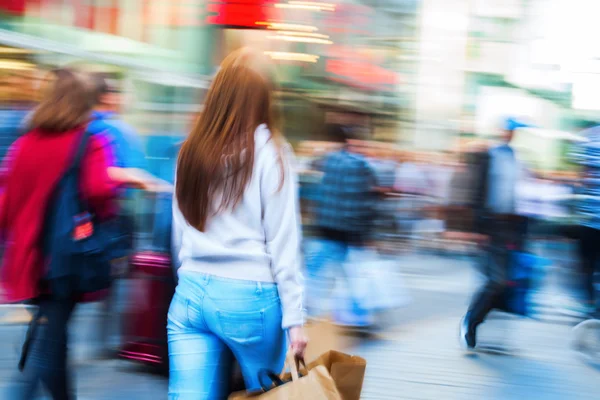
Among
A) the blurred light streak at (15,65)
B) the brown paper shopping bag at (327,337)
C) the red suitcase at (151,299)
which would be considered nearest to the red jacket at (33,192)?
the red suitcase at (151,299)

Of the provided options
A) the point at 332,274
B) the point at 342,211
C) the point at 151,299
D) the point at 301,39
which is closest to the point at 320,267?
the point at 332,274

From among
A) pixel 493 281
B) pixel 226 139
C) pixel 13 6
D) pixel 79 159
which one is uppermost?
pixel 13 6

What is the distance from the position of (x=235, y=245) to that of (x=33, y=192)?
43.7 inches

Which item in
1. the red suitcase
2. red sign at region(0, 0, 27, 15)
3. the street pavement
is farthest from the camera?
red sign at region(0, 0, 27, 15)

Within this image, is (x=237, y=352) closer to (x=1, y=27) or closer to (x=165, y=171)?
(x=165, y=171)

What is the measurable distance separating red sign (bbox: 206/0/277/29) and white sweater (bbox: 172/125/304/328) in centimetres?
819

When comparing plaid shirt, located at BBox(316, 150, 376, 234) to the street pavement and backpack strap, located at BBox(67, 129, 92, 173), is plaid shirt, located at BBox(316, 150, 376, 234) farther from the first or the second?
A: backpack strap, located at BBox(67, 129, 92, 173)

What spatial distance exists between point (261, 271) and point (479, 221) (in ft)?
14.2

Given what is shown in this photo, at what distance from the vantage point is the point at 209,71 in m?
13.1

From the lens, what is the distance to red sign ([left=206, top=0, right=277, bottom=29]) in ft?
34.6

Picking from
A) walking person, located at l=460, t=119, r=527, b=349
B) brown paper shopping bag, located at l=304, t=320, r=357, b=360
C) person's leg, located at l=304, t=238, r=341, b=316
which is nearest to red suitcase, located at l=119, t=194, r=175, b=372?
brown paper shopping bag, located at l=304, t=320, r=357, b=360

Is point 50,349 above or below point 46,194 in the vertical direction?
below

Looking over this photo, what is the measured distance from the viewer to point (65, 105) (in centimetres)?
337

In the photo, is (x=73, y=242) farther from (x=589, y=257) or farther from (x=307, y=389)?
(x=589, y=257)
